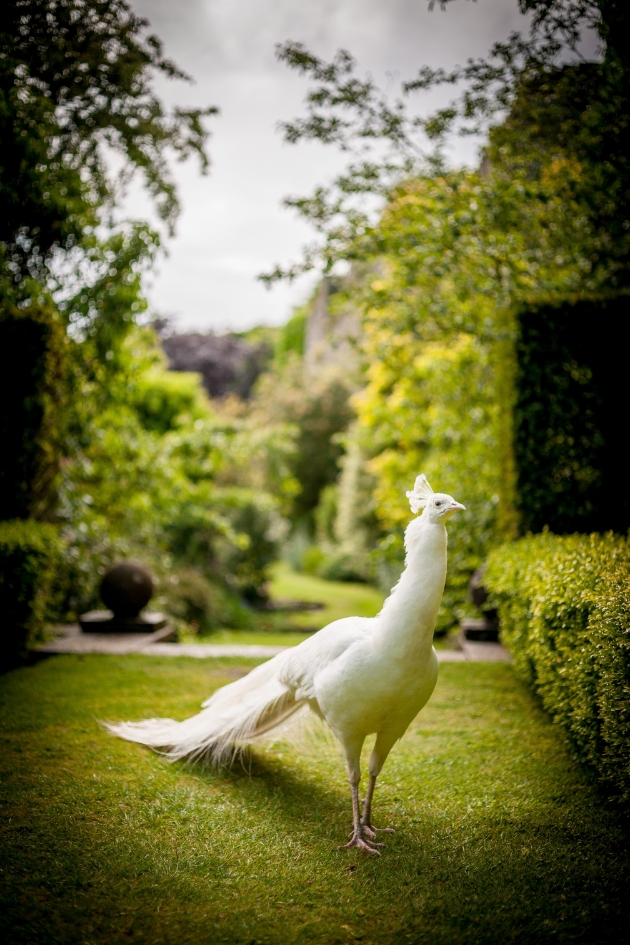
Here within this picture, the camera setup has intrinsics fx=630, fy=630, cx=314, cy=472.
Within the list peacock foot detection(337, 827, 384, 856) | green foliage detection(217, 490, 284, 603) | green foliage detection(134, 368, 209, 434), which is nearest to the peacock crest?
peacock foot detection(337, 827, 384, 856)

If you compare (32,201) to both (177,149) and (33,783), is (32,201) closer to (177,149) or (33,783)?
(177,149)

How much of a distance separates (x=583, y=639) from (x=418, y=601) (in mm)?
1266

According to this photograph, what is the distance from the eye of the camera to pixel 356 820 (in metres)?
2.93

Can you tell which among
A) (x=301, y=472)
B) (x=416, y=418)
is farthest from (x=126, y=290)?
(x=301, y=472)

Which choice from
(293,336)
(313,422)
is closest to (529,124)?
(313,422)

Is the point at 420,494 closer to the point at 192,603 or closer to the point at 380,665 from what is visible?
the point at 380,665

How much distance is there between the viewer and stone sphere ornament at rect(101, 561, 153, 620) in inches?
270

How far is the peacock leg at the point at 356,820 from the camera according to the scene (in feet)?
9.41

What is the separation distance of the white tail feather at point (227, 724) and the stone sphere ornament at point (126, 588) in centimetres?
308

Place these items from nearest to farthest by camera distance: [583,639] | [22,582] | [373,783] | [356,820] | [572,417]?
[356,820] → [373,783] → [583,639] → [22,582] → [572,417]

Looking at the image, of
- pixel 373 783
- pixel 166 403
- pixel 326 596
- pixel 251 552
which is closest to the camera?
pixel 373 783

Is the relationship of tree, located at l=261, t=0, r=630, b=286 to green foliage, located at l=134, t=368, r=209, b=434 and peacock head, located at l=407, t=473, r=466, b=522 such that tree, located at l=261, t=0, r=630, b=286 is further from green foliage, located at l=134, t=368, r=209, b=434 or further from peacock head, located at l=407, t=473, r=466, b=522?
green foliage, located at l=134, t=368, r=209, b=434

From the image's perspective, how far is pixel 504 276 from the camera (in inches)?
313

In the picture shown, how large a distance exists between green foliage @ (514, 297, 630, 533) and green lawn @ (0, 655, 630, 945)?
8.04 feet
